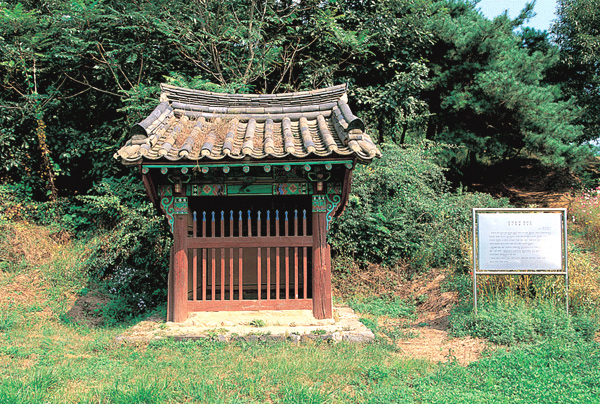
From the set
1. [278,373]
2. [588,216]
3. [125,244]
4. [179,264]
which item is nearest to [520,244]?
[278,373]

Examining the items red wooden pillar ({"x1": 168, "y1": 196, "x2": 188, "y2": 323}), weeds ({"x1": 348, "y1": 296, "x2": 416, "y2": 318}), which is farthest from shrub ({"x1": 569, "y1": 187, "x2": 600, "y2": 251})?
red wooden pillar ({"x1": 168, "y1": 196, "x2": 188, "y2": 323})

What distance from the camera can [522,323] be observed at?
6.50 metres

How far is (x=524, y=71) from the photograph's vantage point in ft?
47.4

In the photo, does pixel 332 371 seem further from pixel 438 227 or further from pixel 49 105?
pixel 49 105

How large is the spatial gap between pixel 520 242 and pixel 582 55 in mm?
12912

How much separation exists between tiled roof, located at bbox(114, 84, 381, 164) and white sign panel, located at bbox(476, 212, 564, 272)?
2600 millimetres

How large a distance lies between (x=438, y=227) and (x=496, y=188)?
5.87m

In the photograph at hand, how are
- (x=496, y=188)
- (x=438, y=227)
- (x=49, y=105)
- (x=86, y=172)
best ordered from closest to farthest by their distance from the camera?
(x=438, y=227)
(x=49, y=105)
(x=86, y=172)
(x=496, y=188)

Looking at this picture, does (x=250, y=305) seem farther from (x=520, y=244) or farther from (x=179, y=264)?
(x=520, y=244)

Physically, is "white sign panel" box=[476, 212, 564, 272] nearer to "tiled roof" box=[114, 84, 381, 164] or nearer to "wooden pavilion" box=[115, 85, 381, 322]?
"wooden pavilion" box=[115, 85, 381, 322]

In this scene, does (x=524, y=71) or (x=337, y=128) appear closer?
(x=337, y=128)

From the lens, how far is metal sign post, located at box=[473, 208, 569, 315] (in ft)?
23.1

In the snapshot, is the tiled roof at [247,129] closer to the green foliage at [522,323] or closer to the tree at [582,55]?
the green foliage at [522,323]

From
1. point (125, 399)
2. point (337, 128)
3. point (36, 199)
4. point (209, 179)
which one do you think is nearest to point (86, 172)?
point (36, 199)
